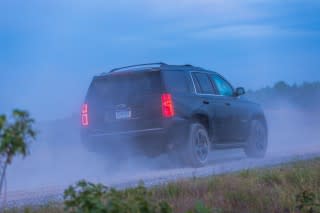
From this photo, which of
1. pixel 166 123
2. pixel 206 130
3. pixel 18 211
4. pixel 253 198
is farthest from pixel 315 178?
pixel 206 130

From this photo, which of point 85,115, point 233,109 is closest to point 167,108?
point 85,115

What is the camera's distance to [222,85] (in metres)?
14.6

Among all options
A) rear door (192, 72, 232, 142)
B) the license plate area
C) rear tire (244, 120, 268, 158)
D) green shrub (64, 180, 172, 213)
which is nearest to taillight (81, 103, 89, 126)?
the license plate area

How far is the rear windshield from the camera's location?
1259 centimetres

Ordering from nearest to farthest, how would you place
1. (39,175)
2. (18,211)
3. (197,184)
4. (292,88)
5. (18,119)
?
1. (18,119)
2. (18,211)
3. (197,184)
4. (39,175)
5. (292,88)

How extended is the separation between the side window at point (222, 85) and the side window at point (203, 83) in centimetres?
24

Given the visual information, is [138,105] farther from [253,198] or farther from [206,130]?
[253,198]

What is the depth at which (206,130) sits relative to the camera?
13453mm

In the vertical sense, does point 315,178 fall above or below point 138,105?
below

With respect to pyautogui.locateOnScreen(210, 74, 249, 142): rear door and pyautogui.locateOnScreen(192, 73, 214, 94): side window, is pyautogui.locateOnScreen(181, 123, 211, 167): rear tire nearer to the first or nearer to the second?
pyautogui.locateOnScreen(192, 73, 214, 94): side window

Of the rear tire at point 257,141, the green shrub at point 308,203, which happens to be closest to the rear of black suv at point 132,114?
the rear tire at point 257,141

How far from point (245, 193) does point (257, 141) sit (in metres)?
8.15

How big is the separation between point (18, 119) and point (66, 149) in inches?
598

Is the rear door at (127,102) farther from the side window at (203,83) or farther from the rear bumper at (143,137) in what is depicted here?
the side window at (203,83)
